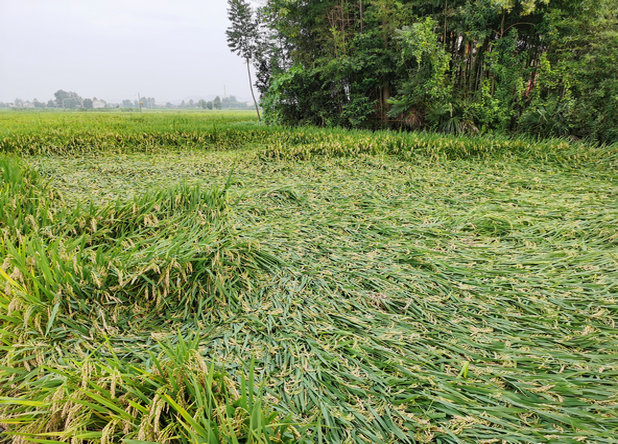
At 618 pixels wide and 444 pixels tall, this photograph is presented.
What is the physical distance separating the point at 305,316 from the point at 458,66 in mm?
5836

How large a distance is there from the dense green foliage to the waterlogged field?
257 cm

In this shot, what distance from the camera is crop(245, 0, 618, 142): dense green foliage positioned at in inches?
171

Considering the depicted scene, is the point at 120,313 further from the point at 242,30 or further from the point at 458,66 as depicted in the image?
the point at 242,30

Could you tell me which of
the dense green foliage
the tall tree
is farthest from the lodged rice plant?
the tall tree

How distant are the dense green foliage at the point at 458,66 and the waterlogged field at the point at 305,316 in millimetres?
2573

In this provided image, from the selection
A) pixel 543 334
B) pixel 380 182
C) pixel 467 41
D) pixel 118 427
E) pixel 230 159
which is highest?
pixel 467 41

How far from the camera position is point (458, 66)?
5.44 m

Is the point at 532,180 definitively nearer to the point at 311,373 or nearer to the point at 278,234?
the point at 278,234

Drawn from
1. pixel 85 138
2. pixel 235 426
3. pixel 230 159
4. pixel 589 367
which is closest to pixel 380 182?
pixel 230 159

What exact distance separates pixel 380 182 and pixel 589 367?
6.93 ft

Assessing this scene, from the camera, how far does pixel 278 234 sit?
1917 millimetres

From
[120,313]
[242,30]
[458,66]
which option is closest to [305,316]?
[120,313]

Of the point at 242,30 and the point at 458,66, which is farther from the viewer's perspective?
the point at 242,30

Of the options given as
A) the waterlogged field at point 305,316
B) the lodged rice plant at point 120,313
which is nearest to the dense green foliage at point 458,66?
the waterlogged field at point 305,316
